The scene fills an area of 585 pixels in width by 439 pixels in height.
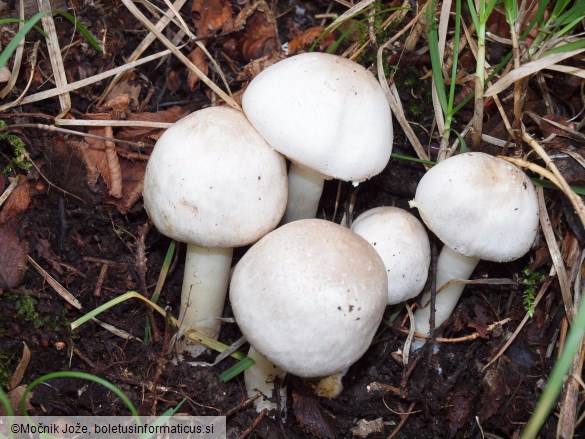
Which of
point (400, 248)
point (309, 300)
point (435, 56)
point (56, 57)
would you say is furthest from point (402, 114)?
point (56, 57)

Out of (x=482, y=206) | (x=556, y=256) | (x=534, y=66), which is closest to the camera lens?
(x=482, y=206)

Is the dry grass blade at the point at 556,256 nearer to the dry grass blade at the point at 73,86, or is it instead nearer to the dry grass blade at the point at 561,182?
the dry grass blade at the point at 561,182

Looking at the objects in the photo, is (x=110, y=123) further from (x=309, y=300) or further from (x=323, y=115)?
(x=309, y=300)

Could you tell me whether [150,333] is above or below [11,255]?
below

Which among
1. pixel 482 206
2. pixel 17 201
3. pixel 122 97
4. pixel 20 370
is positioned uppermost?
pixel 122 97

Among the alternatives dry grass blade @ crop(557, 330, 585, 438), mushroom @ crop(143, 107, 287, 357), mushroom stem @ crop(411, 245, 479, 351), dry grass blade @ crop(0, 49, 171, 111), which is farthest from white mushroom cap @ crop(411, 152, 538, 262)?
dry grass blade @ crop(0, 49, 171, 111)
